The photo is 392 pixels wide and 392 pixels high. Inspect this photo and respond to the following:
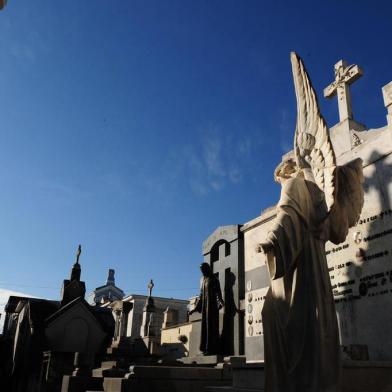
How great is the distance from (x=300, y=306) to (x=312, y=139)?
2.33 metres

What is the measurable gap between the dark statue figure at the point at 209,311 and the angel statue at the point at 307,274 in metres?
6.61

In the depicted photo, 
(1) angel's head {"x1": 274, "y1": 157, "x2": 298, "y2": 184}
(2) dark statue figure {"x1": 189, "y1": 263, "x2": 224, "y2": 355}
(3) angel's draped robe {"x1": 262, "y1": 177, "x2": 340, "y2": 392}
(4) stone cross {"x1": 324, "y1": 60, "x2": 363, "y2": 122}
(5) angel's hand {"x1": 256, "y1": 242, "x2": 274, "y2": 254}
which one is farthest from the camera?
(2) dark statue figure {"x1": 189, "y1": 263, "x2": 224, "y2": 355}

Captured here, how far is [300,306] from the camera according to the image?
4.01 m

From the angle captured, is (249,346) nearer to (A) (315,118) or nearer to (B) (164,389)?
(B) (164,389)

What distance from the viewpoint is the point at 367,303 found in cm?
479

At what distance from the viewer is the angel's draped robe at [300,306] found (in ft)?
12.3

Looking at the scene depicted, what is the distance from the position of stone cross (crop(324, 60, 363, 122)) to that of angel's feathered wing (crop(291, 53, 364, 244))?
345 cm

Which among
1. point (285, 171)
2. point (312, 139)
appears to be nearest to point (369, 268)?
point (285, 171)

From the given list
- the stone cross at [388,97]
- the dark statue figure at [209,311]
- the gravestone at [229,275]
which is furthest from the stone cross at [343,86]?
the gravestone at [229,275]

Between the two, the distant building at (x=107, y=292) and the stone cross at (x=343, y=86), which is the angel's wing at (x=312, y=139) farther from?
the distant building at (x=107, y=292)

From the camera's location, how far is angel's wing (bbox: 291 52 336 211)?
15.8 ft

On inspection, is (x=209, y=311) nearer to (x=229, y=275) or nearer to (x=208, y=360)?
(x=208, y=360)

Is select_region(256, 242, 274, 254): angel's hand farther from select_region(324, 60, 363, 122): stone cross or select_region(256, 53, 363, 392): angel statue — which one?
select_region(324, 60, 363, 122): stone cross

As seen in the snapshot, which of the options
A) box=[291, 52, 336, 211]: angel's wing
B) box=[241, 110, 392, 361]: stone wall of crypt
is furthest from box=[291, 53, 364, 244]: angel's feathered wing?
box=[241, 110, 392, 361]: stone wall of crypt
